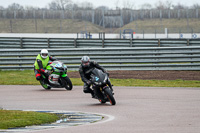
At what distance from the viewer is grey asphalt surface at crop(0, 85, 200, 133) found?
8.62m

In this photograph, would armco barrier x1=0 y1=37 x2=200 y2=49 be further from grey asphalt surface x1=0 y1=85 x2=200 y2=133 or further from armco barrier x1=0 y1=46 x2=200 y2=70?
grey asphalt surface x1=0 y1=85 x2=200 y2=133

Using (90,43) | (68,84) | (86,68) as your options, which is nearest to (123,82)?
(68,84)

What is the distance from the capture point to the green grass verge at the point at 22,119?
8984 millimetres

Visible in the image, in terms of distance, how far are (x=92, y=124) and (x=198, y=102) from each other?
14.5ft

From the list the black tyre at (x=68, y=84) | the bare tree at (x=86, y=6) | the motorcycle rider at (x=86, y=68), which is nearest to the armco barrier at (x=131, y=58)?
the black tyre at (x=68, y=84)

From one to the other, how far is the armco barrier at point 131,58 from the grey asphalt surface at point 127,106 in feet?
17.2

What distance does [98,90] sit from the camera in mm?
12805

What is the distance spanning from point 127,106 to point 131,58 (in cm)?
1093

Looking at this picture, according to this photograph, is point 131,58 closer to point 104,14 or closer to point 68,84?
point 68,84

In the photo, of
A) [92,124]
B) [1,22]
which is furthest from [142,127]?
[1,22]

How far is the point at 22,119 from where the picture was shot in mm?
9492

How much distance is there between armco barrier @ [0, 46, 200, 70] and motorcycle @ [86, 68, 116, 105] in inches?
386

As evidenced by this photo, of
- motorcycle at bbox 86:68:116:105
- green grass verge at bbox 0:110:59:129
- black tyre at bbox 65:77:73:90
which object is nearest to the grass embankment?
black tyre at bbox 65:77:73:90

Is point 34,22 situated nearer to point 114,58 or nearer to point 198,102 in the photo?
point 114,58
